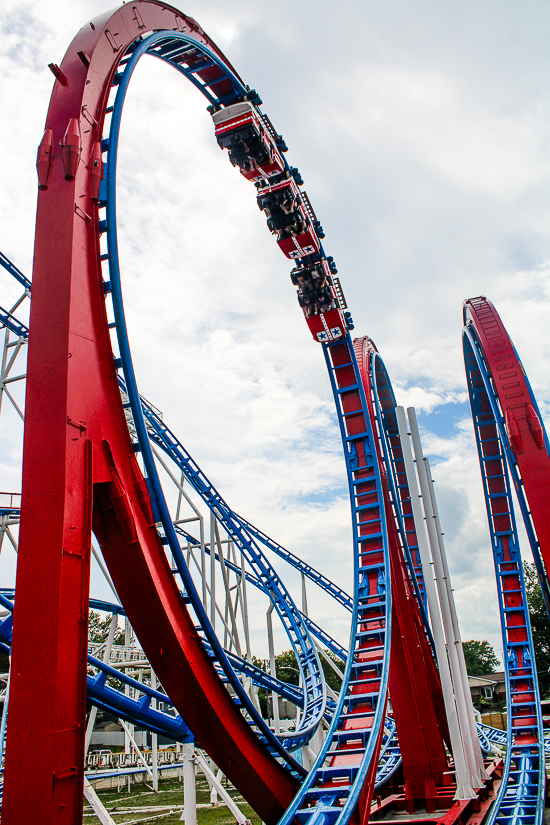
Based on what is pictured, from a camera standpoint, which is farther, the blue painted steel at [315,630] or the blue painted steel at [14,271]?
the blue painted steel at [315,630]

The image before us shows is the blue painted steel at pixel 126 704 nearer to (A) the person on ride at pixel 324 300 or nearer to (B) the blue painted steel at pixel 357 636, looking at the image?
(B) the blue painted steel at pixel 357 636

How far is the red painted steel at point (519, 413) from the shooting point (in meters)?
10.4

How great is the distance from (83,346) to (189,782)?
7071mm

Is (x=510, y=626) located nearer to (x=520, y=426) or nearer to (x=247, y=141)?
(x=520, y=426)

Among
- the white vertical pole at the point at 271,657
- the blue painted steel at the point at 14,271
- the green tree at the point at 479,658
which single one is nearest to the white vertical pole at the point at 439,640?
the white vertical pole at the point at 271,657

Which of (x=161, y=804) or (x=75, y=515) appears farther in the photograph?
(x=161, y=804)

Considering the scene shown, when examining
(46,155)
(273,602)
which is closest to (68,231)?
(46,155)

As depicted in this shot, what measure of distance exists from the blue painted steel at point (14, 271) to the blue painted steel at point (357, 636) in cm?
705

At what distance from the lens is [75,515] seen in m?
3.64

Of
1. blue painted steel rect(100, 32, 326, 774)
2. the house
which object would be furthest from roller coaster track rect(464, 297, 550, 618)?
the house

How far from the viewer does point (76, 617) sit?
3484 mm

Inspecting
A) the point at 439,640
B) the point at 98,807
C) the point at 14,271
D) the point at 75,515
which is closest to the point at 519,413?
the point at 439,640

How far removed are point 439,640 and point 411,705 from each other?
105 centimetres

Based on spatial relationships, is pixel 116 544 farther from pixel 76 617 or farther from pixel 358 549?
pixel 358 549
